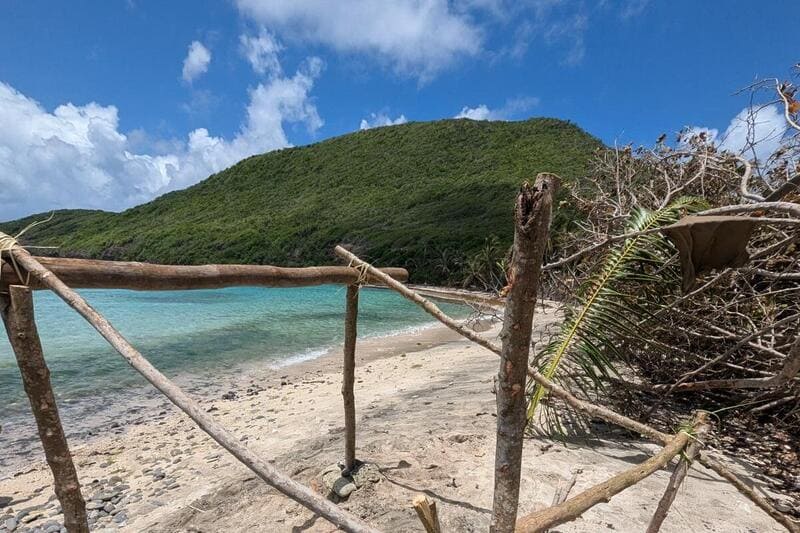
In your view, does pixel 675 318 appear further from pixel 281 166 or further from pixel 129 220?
pixel 129 220

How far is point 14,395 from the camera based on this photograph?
7.14 m

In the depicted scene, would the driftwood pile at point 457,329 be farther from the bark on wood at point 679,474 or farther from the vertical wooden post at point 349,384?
the vertical wooden post at point 349,384

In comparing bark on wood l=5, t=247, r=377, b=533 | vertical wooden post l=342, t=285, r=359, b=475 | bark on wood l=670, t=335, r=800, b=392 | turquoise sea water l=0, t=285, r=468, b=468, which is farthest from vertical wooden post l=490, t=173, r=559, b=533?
turquoise sea water l=0, t=285, r=468, b=468

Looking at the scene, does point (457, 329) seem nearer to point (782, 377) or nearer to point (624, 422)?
point (624, 422)

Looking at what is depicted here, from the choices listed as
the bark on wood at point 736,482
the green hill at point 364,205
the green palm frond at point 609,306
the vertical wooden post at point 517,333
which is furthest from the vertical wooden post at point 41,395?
the green hill at point 364,205

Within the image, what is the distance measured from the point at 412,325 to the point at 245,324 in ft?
21.0

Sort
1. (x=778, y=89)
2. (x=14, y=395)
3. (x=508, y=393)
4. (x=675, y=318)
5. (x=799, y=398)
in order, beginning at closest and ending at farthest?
(x=508, y=393)
(x=778, y=89)
(x=799, y=398)
(x=675, y=318)
(x=14, y=395)

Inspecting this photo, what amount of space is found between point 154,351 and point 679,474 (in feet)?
38.7

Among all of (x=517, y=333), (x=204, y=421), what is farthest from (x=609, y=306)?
(x=204, y=421)

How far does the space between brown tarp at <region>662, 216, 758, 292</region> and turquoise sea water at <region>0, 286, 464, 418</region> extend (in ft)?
27.3

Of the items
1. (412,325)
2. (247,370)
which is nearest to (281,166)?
(412,325)

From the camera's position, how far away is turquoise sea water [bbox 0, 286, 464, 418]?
325 inches

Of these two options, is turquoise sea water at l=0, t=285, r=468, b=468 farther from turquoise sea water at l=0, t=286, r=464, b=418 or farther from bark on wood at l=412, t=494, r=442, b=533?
bark on wood at l=412, t=494, r=442, b=533

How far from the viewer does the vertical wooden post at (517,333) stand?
110cm
